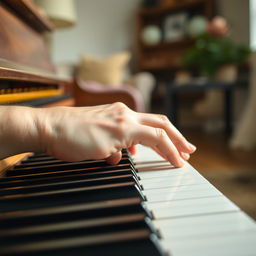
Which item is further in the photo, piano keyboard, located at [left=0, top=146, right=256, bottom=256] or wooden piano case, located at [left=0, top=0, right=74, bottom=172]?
wooden piano case, located at [left=0, top=0, right=74, bottom=172]

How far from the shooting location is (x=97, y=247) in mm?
303

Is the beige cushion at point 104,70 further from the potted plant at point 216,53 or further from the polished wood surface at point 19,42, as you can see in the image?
the polished wood surface at point 19,42

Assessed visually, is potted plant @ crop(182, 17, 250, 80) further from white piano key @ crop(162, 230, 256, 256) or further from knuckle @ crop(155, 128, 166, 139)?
white piano key @ crop(162, 230, 256, 256)

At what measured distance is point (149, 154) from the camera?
778mm

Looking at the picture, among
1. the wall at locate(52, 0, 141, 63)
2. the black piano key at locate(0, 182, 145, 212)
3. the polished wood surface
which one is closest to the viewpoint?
the black piano key at locate(0, 182, 145, 212)

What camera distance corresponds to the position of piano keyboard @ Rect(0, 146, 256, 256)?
31cm

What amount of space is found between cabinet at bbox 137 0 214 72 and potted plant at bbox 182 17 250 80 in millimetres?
1508

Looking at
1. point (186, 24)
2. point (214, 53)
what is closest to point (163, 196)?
point (214, 53)

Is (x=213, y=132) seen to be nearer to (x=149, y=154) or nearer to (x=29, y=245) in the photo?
(x=149, y=154)

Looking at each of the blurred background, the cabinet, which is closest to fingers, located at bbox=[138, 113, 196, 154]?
the blurred background

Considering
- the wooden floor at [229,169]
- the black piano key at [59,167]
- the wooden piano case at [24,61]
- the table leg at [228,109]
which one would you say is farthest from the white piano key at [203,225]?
the table leg at [228,109]

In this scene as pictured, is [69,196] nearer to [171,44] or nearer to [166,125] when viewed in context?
[166,125]

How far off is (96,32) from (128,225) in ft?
20.1

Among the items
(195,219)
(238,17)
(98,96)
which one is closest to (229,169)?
(98,96)
